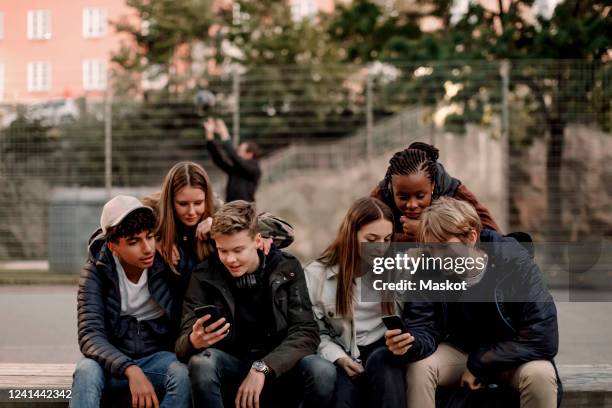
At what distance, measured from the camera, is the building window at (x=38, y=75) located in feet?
33.2

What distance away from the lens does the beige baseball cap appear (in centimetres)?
336

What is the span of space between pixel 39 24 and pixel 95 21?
4.79 meters

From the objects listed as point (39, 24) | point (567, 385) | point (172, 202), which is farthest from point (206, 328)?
point (39, 24)

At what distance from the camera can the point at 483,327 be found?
326 cm

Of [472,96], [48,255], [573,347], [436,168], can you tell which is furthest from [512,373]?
[48,255]

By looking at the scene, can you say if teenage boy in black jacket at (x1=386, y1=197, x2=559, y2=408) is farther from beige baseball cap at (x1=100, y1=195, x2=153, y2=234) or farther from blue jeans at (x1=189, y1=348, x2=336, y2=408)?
beige baseball cap at (x1=100, y1=195, x2=153, y2=234)

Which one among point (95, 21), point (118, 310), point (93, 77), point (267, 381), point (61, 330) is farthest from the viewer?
point (95, 21)

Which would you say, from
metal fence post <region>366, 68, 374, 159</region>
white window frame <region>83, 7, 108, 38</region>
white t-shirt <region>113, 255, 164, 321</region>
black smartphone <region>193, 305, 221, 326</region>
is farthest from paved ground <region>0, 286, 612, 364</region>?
white window frame <region>83, 7, 108, 38</region>

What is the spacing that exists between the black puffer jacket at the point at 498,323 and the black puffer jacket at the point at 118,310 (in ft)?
3.45

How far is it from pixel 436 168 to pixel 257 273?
110cm

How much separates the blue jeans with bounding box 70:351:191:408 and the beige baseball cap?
60 cm

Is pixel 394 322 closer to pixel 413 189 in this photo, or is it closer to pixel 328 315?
pixel 328 315

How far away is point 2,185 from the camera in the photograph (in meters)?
10.3

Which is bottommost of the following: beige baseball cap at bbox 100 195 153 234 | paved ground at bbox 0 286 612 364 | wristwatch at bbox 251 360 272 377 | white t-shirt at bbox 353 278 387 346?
paved ground at bbox 0 286 612 364
